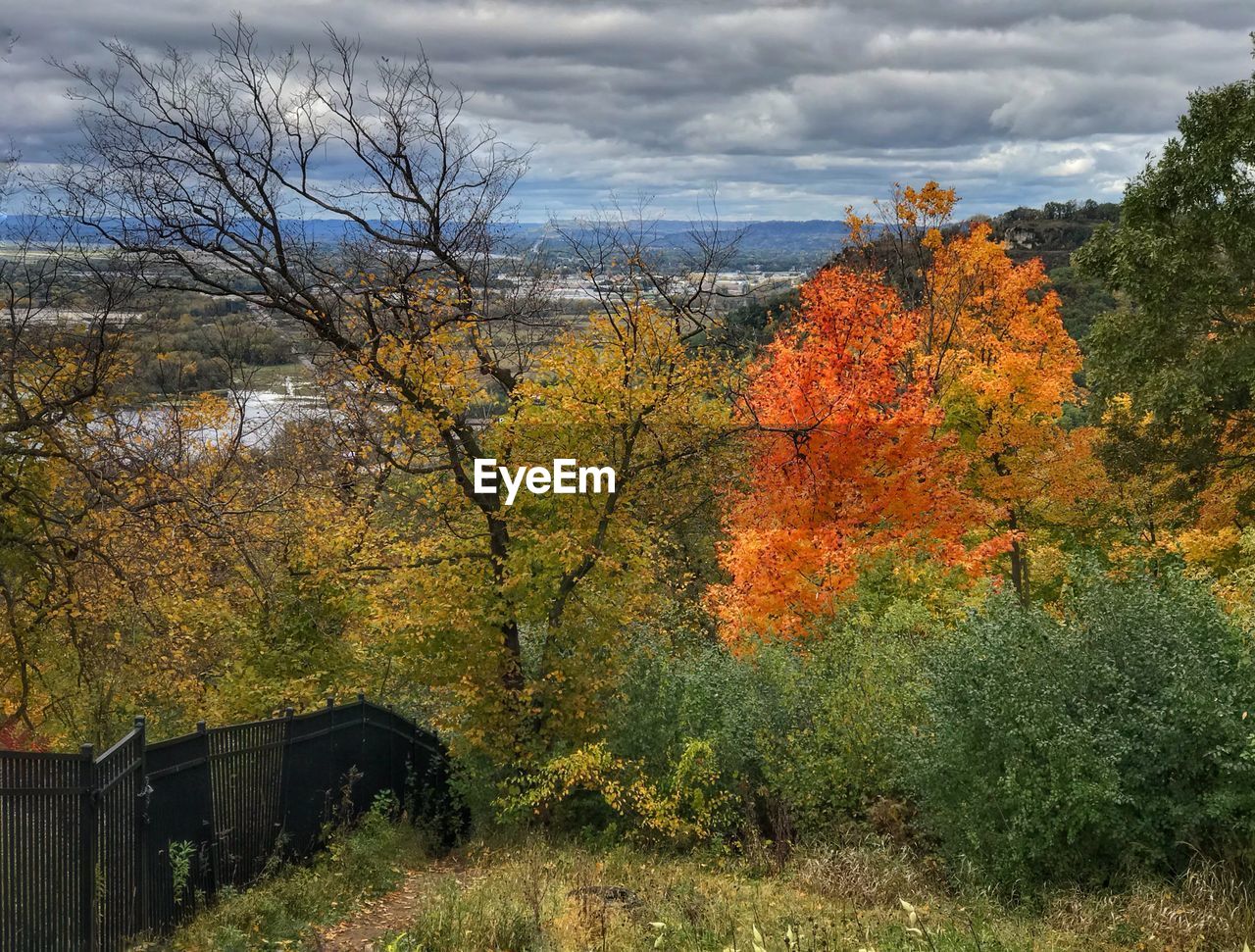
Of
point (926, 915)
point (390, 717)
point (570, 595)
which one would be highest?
point (570, 595)

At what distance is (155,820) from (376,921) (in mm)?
2324

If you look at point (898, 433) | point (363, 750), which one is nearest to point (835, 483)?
point (898, 433)

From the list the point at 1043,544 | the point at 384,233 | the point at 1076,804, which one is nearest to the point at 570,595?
the point at 384,233

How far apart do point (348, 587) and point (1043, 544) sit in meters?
18.8

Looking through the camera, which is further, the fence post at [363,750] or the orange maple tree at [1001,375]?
the orange maple tree at [1001,375]

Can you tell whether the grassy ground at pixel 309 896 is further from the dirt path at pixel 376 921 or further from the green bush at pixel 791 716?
the green bush at pixel 791 716

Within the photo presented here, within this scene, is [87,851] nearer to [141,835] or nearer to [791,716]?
[141,835]

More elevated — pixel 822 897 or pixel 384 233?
pixel 384 233

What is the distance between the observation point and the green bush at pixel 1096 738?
925 cm

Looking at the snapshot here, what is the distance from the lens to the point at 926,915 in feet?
26.7

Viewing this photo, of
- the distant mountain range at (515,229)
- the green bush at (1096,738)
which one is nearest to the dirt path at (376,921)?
the green bush at (1096,738)

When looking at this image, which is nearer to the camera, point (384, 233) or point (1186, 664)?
point (1186, 664)

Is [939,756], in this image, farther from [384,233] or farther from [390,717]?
[384,233]

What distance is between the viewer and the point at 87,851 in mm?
7703
